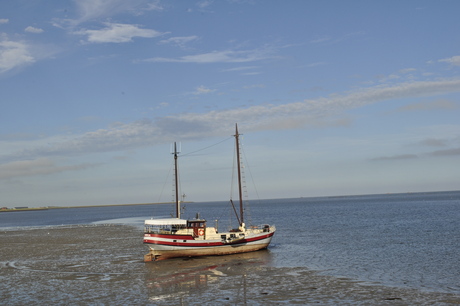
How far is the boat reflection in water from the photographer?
2950cm

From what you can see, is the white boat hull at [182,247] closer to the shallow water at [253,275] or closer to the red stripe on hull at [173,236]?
the red stripe on hull at [173,236]

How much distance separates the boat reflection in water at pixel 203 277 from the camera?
2950cm

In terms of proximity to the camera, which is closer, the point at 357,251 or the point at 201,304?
the point at 201,304

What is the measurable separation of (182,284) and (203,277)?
2.79m

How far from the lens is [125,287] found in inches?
1287

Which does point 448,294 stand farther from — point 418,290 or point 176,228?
point 176,228

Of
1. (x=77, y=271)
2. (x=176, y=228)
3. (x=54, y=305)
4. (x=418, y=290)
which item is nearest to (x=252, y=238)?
(x=176, y=228)

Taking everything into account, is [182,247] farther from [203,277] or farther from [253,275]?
[253,275]

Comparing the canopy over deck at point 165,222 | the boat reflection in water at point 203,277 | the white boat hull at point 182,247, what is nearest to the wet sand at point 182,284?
the boat reflection in water at point 203,277

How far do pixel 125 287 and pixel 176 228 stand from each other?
1607 centimetres

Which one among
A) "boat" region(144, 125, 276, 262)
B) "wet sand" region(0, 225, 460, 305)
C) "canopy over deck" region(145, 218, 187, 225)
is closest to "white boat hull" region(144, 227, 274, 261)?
"boat" region(144, 125, 276, 262)

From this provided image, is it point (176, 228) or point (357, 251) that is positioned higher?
point (176, 228)

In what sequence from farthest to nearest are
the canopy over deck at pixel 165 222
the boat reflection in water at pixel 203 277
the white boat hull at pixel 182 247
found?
the canopy over deck at pixel 165 222 < the white boat hull at pixel 182 247 < the boat reflection in water at pixel 203 277

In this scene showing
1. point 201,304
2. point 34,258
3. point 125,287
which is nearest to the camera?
point 201,304
